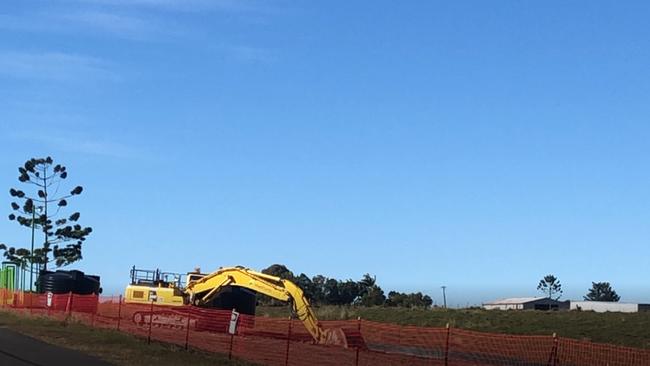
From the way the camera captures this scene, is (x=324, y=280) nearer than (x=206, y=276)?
No

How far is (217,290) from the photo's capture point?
116 ft

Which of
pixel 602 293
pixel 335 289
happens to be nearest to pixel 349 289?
pixel 335 289

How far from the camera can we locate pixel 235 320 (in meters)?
23.6

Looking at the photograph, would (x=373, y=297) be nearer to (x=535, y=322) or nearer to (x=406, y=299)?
(x=406, y=299)

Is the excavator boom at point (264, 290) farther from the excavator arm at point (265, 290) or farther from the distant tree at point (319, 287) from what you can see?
the distant tree at point (319, 287)

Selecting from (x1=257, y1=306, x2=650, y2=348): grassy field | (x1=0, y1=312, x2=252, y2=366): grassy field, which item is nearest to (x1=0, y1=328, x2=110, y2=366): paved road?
(x1=0, y1=312, x2=252, y2=366): grassy field

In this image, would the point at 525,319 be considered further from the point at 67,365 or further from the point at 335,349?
the point at 67,365

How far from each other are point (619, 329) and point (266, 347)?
24688mm

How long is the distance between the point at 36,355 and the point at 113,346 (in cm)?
347

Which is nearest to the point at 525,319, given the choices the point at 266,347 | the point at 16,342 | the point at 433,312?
the point at 433,312

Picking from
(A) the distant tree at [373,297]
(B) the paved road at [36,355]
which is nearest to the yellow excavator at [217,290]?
(B) the paved road at [36,355]

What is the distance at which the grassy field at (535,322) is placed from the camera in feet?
137

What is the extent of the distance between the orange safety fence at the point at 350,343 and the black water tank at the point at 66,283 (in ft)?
39.6

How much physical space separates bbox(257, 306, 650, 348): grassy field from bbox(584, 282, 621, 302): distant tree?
84604 mm
